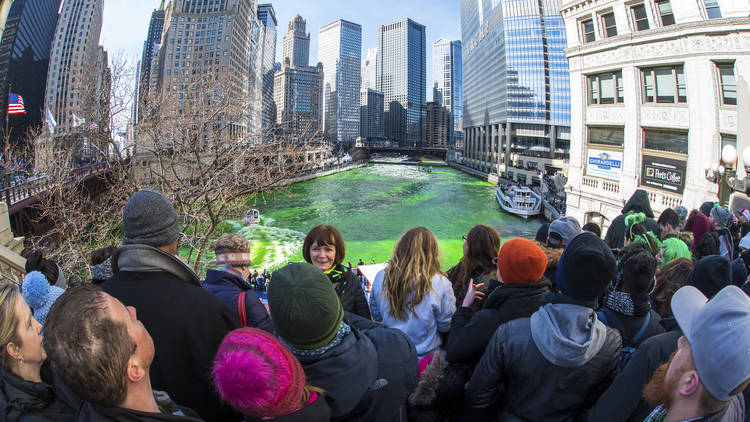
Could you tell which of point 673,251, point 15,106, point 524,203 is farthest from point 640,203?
point 524,203

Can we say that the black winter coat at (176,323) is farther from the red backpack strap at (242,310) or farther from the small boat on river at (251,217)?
the small boat on river at (251,217)

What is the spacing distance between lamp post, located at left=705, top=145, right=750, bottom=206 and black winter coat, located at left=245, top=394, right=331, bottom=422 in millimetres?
10844

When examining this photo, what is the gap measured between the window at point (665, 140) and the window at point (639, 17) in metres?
3.30

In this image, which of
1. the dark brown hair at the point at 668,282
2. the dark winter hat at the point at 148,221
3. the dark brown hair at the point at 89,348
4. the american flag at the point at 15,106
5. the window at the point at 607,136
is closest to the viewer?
the dark brown hair at the point at 89,348

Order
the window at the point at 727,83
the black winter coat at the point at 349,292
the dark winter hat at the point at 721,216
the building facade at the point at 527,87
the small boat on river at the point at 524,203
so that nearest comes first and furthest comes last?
1. the black winter coat at the point at 349,292
2. the dark winter hat at the point at 721,216
3. the window at the point at 727,83
4. the small boat on river at the point at 524,203
5. the building facade at the point at 527,87

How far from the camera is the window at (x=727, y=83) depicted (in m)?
9.83

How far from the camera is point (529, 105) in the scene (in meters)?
77.8

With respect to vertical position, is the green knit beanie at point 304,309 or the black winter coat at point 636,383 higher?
the green knit beanie at point 304,309

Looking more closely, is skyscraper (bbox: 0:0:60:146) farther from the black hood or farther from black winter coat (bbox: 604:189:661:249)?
the black hood

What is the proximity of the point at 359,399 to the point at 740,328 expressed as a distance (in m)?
1.54

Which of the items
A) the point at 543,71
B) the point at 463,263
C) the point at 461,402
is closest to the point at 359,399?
the point at 461,402

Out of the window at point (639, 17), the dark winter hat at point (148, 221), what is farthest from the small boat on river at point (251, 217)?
the window at point (639, 17)

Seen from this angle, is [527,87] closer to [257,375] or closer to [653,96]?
[653,96]

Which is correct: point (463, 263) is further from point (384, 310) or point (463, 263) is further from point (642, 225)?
point (642, 225)
